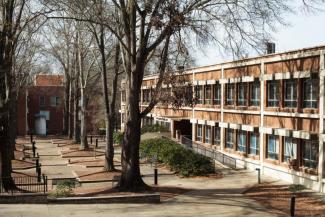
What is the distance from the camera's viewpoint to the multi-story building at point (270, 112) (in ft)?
84.8

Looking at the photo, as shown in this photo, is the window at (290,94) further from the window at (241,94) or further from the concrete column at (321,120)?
the window at (241,94)

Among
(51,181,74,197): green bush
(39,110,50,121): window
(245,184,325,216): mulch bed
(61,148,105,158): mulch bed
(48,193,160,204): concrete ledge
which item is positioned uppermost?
(39,110,50,121): window

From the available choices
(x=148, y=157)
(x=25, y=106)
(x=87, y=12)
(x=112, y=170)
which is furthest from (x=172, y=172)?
(x=25, y=106)

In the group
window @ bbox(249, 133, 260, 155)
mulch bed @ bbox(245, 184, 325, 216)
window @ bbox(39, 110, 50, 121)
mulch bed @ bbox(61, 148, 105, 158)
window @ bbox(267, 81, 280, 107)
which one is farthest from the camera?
window @ bbox(39, 110, 50, 121)

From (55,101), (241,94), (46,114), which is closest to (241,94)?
(241,94)

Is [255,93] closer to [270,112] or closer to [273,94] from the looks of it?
[273,94]

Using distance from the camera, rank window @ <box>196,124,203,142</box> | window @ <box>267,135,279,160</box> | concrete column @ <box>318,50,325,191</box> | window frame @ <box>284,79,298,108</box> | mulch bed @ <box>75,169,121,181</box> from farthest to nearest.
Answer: window @ <box>196,124,203,142</box>
mulch bed @ <box>75,169,121,181</box>
window @ <box>267,135,279,160</box>
window frame @ <box>284,79,298,108</box>
concrete column @ <box>318,50,325,191</box>

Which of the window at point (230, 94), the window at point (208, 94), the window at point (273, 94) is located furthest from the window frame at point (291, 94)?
the window at point (208, 94)

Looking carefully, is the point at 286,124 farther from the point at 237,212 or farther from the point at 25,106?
the point at 25,106

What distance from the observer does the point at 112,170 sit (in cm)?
3388

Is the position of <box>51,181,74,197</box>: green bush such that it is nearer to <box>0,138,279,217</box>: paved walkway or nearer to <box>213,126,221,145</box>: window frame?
<box>0,138,279,217</box>: paved walkway

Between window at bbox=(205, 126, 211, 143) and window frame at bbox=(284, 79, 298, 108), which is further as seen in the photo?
window at bbox=(205, 126, 211, 143)

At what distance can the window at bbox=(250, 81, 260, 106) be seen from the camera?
32.6 m

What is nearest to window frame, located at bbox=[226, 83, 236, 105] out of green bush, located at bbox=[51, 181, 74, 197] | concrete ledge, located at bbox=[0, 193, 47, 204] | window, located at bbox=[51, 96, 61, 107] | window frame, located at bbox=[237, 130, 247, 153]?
window frame, located at bbox=[237, 130, 247, 153]
